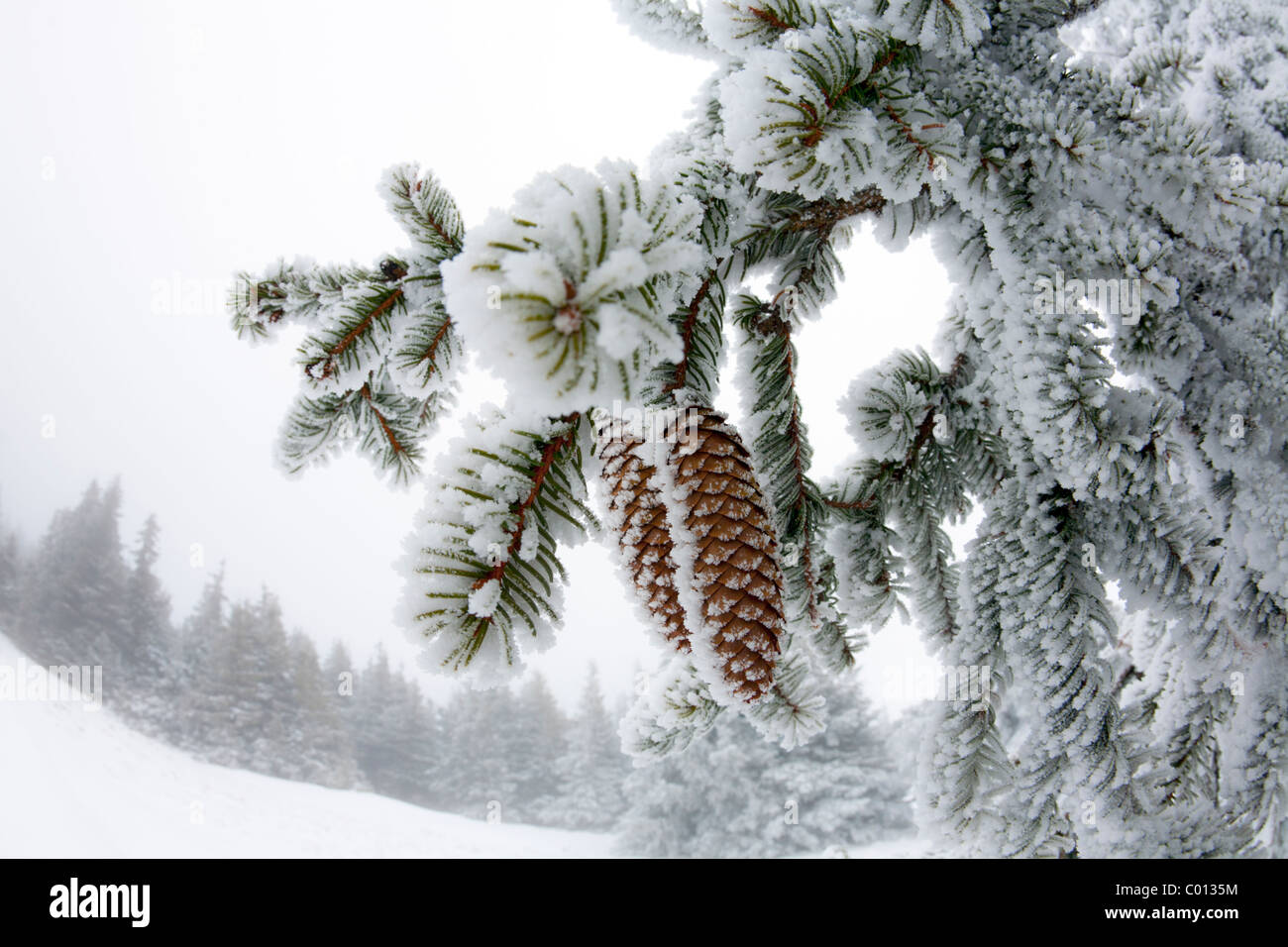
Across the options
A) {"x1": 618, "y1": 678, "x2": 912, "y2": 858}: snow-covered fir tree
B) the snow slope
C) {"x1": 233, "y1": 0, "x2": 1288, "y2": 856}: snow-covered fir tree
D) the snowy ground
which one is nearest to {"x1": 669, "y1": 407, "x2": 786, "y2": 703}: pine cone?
{"x1": 233, "y1": 0, "x2": 1288, "y2": 856}: snow-covered fir tree

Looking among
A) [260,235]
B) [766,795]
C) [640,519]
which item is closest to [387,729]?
[766,795]

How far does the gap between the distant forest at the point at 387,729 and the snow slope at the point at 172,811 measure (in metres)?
0.64

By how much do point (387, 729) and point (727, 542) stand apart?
15967mm

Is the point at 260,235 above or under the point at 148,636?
above

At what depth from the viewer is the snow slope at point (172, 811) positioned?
32.1 feet

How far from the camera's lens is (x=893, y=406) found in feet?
2.36

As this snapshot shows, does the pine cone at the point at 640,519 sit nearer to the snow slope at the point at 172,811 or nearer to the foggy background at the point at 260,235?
the foggy background at the point at 260,235

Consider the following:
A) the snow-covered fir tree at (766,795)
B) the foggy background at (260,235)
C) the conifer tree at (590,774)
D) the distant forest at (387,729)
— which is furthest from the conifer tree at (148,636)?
the snow-covered fir tree at (766,795)

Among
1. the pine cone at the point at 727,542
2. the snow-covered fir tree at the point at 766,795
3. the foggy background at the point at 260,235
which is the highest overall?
the foggy background at the point at 260,235

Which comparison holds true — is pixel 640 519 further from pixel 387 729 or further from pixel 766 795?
pixel 387 729

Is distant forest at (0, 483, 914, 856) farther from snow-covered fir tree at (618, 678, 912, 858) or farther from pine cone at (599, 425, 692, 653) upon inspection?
pine cone at (599, 425, 692, 653)
